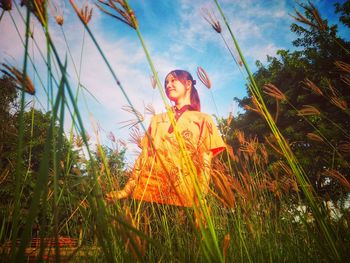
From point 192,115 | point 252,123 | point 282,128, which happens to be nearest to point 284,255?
point 192,115

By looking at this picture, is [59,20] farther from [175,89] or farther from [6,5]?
[175,89]

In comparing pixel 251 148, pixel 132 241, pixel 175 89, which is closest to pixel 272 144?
pixel 251 148

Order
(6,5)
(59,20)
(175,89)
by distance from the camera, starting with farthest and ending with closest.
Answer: (175,89) → (59,20) → (6,5)

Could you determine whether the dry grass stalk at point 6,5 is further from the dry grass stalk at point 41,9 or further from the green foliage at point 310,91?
the green foliage at point 310,91

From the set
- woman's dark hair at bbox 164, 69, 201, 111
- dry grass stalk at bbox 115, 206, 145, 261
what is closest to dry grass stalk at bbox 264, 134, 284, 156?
dry grass stalk at bbox 115, 206, 145, 261

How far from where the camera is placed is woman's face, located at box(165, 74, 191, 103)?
289cm

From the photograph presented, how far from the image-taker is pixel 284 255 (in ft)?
3.84

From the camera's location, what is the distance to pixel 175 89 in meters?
2.90

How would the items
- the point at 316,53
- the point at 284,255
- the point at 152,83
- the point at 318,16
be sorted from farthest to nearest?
the point at 316,53 < the point at 152,83 < the point at 284,255 < the point at 318,16

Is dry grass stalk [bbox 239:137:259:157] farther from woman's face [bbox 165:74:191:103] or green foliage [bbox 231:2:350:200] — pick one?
green foliage [bbox 231:2:350:200]

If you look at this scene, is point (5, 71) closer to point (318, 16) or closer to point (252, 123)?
point (318, 16)

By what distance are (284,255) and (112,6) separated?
1337mm

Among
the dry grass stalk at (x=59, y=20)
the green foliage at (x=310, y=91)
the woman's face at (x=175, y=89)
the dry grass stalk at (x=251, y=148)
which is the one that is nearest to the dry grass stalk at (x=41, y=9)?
the dry grass stalk at (x=59, y=20)

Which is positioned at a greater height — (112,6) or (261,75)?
(261,75)
